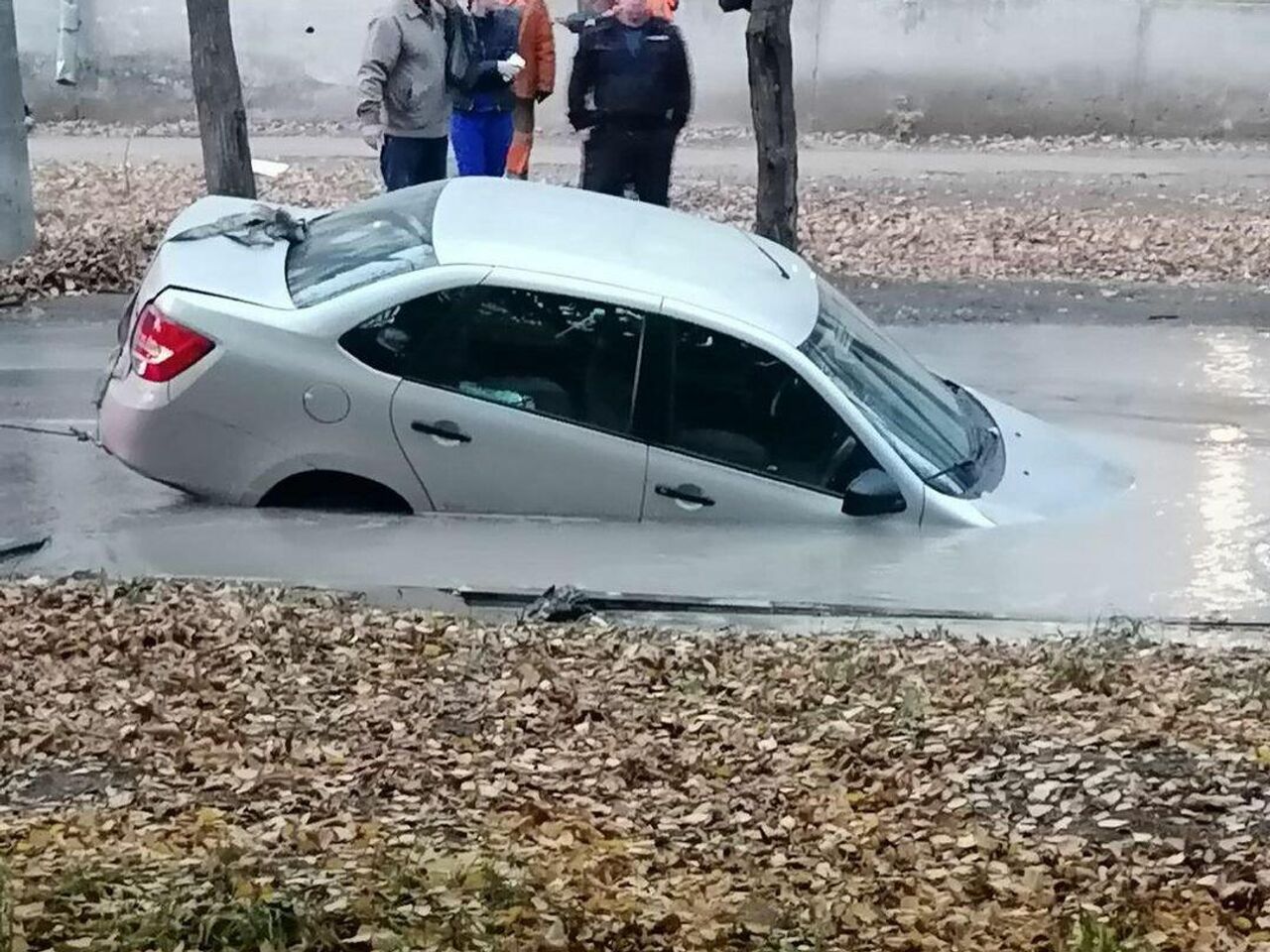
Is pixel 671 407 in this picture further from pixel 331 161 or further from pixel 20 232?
pixel 331 161

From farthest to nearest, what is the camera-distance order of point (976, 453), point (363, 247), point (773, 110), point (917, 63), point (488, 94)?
point (917, 63) → point (773, 110) → point (488, 94) → point (976, 453) → point (363, 247)

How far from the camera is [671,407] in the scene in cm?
741

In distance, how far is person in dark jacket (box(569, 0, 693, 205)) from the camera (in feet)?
41.1

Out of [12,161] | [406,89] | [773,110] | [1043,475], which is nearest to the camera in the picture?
[1043,475]

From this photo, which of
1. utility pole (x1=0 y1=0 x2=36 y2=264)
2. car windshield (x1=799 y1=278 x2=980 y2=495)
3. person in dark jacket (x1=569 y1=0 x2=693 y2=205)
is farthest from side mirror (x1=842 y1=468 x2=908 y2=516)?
utility pole (x1=0 y1=0 x2=36 y2=264)

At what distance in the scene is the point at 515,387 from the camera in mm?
7430

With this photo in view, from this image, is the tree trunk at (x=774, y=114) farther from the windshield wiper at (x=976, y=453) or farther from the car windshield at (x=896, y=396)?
the windshield wiper at (x=976, y=453)

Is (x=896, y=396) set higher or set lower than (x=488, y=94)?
lower

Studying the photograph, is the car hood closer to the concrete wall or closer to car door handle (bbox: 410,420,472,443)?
car door handle (bbox: 410,420,472,443)

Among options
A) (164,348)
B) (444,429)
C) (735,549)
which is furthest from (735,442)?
(164,348)

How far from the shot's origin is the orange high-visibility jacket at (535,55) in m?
13.0

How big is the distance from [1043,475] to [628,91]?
536 centimetres

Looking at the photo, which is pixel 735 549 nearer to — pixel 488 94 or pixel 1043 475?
pixel 1043 475

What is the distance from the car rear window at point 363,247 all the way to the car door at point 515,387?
0.26 m
